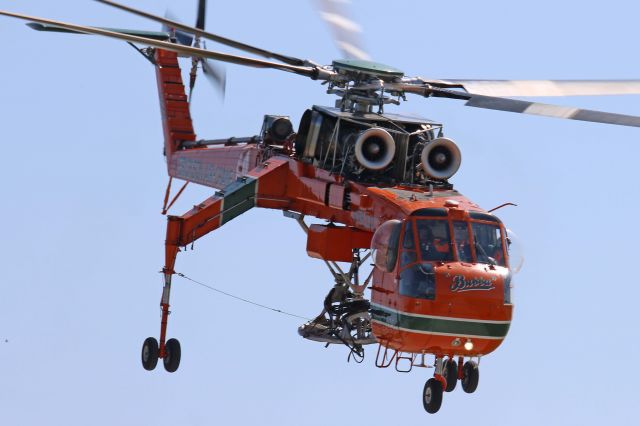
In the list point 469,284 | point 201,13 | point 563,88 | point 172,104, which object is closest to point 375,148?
point 563,88

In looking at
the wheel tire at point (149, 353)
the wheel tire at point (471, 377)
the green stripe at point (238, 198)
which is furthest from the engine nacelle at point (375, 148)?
the wheel tire at point (149, 353)

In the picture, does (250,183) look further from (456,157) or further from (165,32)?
(165,32)

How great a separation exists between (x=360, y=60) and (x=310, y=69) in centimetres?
126

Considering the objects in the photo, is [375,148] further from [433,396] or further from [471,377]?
[433,396]

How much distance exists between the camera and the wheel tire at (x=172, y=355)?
119 feet

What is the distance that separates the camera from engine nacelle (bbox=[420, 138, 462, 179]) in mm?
32031

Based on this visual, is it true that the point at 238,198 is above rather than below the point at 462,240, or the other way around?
below

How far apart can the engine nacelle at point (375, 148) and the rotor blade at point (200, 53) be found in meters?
1.82

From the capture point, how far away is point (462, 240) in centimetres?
3006

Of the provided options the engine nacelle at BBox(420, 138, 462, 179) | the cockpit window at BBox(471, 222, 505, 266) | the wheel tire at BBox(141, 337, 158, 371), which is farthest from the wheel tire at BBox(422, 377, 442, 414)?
the wheel tire at BBox(141, 337, 158, 371)

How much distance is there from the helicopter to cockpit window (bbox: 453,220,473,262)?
0.08ft

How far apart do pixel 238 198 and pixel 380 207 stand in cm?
497

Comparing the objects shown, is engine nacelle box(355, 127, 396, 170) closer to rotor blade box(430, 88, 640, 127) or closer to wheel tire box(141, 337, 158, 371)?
rotor blade box(430, 88, 640, 127)

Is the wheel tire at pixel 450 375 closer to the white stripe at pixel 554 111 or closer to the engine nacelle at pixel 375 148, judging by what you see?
the engine nacelle at pixel 375 148
